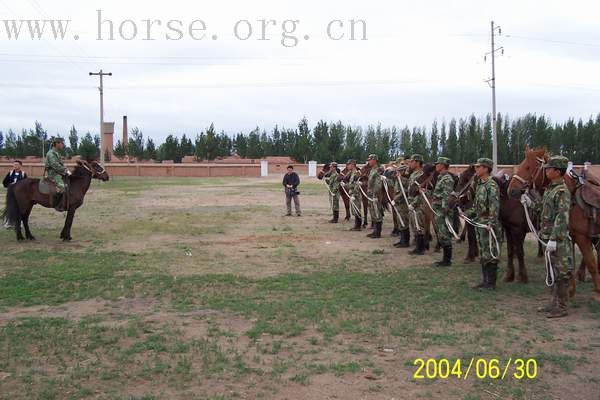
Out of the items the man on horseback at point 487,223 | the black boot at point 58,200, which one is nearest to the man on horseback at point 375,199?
the man on horseback at point 487,223

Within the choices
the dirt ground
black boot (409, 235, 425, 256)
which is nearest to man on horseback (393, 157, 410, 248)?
the dirt ground

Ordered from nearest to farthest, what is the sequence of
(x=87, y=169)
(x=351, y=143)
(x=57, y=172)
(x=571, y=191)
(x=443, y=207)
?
(x=571, y=191) < (x=443, y=207) < (x=57, y=172) < (x=87, y=169) < (x=351, y=143)

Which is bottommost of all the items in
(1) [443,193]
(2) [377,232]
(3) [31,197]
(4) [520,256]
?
(2) [377,232]

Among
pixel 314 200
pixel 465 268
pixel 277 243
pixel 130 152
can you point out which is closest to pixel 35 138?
pixel 130 152

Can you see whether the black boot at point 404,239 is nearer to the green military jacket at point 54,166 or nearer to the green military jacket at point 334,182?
the green military jacket at point 334,182

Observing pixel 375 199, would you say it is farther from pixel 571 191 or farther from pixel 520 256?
pixel 571 191

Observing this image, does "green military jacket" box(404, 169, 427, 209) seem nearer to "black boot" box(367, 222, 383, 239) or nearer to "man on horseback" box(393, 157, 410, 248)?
"man on horseback" box(393, 157, 410, 248)

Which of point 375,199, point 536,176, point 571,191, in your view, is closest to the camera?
point 571,191

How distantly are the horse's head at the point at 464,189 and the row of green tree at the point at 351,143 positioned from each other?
183 ft

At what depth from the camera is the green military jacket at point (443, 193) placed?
986 cm

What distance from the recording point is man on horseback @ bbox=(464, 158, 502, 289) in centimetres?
835

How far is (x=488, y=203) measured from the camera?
8.50m
